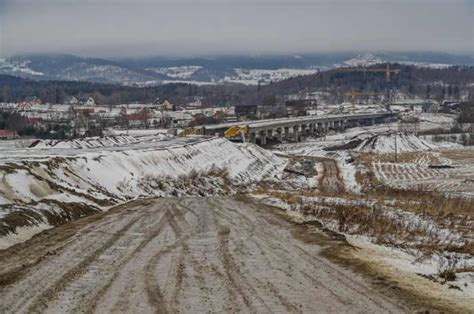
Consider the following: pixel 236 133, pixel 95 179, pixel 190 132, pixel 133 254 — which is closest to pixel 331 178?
pixel 95 179

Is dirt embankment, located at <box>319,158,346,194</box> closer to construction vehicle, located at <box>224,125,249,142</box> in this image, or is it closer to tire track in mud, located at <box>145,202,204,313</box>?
construction vehicle, located at <box>224,125,249,142</box>

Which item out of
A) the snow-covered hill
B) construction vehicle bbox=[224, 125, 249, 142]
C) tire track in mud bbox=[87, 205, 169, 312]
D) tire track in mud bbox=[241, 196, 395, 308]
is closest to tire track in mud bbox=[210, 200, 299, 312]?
tire track in mud bbox=[241, 196, 395, 308]

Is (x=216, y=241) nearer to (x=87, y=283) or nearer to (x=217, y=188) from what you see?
(x=87, y=283)

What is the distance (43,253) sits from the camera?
1622 centimetres

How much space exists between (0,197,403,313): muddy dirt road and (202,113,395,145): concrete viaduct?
10102 cm

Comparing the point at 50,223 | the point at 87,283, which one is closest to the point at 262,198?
the point at 50,223

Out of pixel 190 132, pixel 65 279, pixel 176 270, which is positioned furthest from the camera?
pixel 190 132

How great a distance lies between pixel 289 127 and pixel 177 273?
5494 inches

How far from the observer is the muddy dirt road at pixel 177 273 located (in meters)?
11.2

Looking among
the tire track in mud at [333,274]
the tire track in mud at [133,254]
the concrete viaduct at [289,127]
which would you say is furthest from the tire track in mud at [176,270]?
the concrete viaduct at [289,127]

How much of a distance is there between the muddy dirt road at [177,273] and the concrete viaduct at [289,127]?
3977 inches

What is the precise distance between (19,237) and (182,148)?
4646cm

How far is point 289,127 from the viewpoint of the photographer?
152m

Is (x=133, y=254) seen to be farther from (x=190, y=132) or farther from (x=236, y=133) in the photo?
(x=236, y=133)
